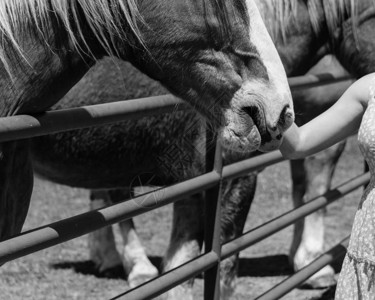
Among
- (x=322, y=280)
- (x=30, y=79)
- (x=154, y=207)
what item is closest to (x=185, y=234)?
(x=322, y=280)

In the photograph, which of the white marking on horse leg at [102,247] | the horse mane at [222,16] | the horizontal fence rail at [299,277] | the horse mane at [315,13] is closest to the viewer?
the horse mane at [222,16]

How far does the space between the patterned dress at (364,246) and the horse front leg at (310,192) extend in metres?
2.44

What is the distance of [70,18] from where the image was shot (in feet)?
6.70

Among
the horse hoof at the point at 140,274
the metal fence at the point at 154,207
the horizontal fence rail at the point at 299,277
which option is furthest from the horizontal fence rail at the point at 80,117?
the horse hoof at the point at 140,274

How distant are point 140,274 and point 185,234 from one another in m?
0.78

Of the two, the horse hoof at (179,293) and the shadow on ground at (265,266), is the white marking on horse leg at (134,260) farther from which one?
the horse hoof at (179,293)

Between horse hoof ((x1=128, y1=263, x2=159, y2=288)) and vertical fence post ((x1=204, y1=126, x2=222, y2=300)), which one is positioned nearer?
vertical fence post ((x1=204, y1=126, x2=222, y2=300))

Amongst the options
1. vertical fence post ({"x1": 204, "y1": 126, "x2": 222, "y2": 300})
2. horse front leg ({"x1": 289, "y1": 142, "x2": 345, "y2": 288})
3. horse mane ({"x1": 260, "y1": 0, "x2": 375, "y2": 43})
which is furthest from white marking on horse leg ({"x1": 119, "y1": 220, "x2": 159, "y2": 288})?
vertical fence post ({"x1": 204, "y1": 126, "x2": 222, "y2": 300})

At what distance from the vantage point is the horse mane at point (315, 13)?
3.98m

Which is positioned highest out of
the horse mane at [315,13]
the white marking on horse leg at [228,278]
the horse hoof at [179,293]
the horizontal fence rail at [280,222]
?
the horse mane at [315,13]

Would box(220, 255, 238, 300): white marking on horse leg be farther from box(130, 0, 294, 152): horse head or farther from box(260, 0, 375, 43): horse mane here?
box(130, 0, 294, 152): horse head

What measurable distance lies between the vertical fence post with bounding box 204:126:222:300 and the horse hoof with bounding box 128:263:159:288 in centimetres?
172

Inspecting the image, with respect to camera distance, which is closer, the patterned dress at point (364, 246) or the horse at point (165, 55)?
the horse at point (165, 55)

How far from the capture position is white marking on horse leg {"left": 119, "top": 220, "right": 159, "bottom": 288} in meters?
4.44
